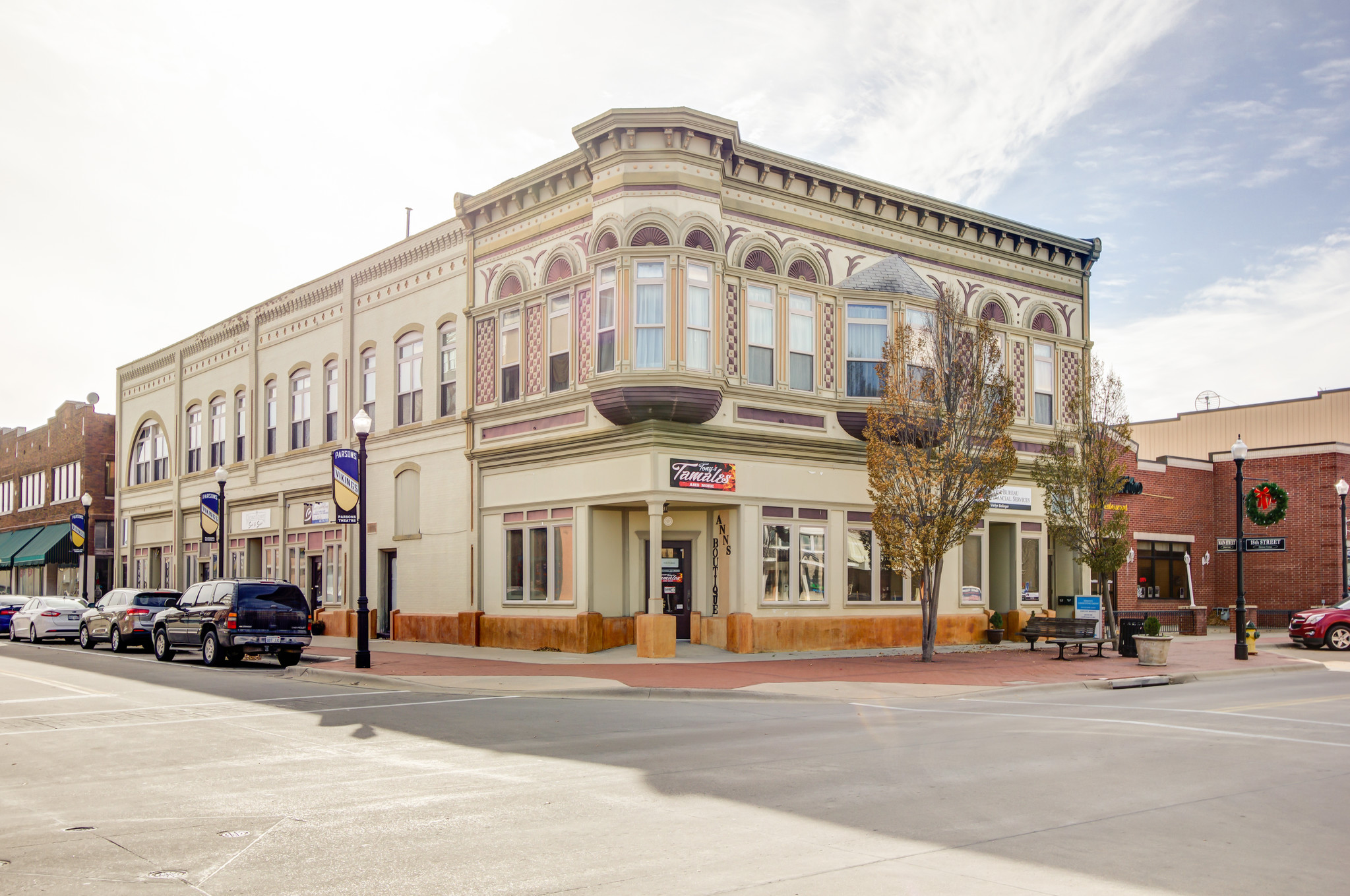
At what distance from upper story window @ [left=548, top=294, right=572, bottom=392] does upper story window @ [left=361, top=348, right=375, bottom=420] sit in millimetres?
8976

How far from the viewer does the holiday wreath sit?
39.3 metres

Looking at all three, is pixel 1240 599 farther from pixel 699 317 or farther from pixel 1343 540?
pixel 1343 540

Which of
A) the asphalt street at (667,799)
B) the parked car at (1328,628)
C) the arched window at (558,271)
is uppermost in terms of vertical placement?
the arched window at (558,271)

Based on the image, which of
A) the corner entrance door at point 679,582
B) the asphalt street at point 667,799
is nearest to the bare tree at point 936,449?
the corner entrance door at point 679,582

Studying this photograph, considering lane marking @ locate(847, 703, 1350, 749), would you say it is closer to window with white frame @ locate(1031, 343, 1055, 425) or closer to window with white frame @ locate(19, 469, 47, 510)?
window with white frame @ locate(1031, 343, 1055, 425)

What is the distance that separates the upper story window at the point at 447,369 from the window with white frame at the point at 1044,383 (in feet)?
52.8

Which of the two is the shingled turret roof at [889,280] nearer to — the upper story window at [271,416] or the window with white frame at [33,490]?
the upper story window at [271,416]

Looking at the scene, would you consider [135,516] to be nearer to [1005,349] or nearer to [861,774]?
[1005,349]

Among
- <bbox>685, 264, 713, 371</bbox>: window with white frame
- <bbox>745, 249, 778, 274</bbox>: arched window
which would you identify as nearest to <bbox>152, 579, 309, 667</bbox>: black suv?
<bbox>685, 264, 713, 371</bbox>: window with white frame

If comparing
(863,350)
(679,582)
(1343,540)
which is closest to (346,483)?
(679,582)

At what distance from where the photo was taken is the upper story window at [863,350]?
26969 mm

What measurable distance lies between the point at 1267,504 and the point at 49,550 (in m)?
53.5

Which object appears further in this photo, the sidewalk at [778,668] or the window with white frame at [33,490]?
the window with white frame at [33,490]

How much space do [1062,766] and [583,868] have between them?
579 centimetres
